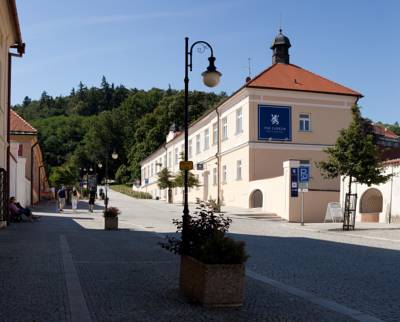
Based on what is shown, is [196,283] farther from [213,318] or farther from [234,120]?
[234,120]

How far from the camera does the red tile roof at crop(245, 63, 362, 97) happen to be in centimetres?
4016

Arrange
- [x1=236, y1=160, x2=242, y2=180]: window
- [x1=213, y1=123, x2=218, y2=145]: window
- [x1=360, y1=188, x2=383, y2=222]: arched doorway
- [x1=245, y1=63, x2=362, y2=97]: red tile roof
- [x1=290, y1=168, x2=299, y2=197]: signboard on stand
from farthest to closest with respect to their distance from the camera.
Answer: [x1=213, y1=123, x2=218, y2=145]: window < [x1=236, y1=160, x2=242, y2=180]: window < [x1=245, y1=63, x2=362, y2=97]: red tile roof < [x1=290, y1=168, x2=299, y2=197]: signboard on stand < [x1=360, y1=188, x2=383, y2=222]: arched doorway

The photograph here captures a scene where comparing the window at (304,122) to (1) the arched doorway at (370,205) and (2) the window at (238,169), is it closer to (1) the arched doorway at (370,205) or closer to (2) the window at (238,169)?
(2) the window at (238,169)

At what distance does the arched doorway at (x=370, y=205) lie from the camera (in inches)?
1115

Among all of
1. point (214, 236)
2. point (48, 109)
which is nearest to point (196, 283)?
point (214, 236)

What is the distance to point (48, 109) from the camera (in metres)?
168

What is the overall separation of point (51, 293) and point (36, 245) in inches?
292

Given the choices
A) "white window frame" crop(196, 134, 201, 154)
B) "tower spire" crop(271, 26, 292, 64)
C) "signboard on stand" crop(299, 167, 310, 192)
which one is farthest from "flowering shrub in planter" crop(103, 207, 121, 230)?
"white window frame" crop(196, 134, 201, 154)

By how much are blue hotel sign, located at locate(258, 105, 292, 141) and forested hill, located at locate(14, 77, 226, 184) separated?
42.1 meters

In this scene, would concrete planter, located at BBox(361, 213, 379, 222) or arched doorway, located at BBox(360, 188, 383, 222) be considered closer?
concrete planter, located at BBox(361, 213, 379, 222)

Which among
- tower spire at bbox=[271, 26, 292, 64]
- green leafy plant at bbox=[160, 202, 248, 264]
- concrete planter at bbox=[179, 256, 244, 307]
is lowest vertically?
concrete planter at bbox=[179, 256, 244, 307]

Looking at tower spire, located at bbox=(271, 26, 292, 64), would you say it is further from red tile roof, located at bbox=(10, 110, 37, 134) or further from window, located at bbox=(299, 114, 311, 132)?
red tile roof, located at bbox=(10, 110, 37, 134)

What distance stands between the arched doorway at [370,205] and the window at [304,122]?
40.6 ft

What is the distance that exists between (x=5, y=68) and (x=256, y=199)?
67.5 ft
